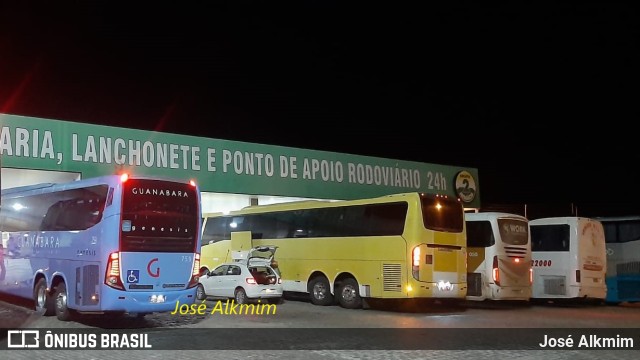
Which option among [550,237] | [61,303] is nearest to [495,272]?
[550,237]

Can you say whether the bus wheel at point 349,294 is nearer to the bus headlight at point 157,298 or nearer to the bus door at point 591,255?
the bus headlight at point 157,298

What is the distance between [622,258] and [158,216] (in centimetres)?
1690

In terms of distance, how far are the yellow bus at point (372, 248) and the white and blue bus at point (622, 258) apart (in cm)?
770

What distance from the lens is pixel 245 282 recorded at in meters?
17.3

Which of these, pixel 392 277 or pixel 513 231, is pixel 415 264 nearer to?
pixel 392 277

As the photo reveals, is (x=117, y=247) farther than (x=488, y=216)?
No

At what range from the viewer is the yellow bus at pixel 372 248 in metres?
16.5

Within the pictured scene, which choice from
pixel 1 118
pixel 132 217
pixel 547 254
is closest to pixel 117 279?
pixel 132 217

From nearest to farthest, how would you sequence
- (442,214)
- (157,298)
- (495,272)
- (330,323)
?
(157,298) → (330,323) → (442,214) → (495,272)

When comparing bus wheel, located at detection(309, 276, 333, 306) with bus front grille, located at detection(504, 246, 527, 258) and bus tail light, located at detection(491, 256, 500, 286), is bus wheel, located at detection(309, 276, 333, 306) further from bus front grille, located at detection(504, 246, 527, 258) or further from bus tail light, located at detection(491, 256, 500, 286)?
bus front grille, located at detection(504, 246, 527, 258)

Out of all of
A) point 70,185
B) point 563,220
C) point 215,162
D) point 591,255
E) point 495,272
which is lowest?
point 495,272

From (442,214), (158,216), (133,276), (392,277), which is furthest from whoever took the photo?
(442,214)

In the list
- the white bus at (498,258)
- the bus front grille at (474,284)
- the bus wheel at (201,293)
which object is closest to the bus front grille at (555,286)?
the white bus at (498,258)

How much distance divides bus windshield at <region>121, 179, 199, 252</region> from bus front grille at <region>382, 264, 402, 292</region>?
5.84 meters
